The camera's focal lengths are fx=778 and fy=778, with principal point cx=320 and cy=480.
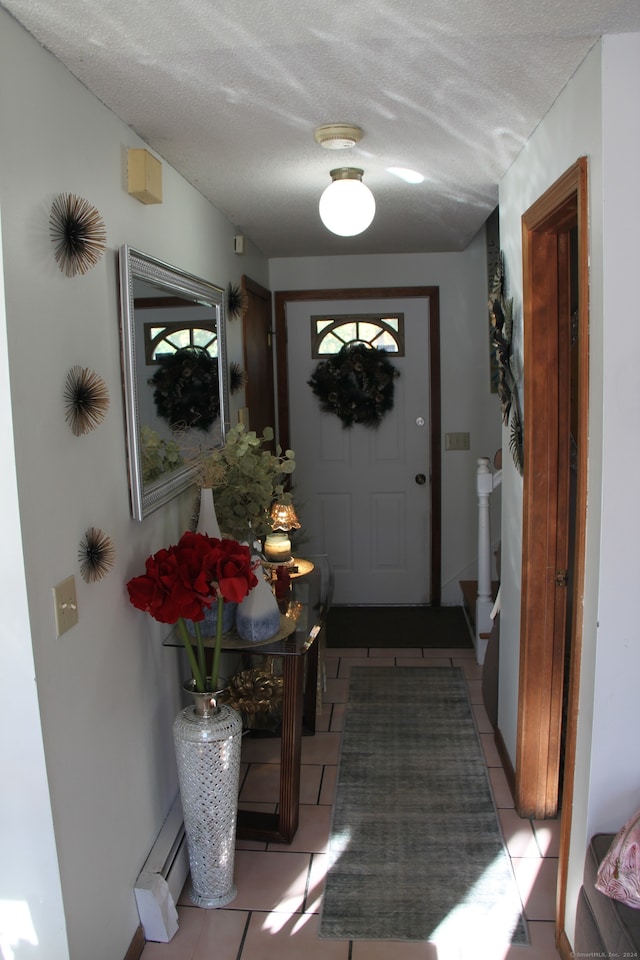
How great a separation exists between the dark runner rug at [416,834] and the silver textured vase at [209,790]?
1.11 ft

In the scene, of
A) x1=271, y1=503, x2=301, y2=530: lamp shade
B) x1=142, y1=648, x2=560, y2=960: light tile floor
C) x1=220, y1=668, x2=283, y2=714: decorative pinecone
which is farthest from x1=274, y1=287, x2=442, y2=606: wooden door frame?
x1=220, y1=668, x2=283, y2=714: decorative pinecone

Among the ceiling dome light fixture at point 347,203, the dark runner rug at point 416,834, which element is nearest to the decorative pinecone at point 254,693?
the dark runner rug at point 416,834

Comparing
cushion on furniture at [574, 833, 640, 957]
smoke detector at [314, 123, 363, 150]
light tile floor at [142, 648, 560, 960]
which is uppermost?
smoke detector at [314, 123, 363, 150]

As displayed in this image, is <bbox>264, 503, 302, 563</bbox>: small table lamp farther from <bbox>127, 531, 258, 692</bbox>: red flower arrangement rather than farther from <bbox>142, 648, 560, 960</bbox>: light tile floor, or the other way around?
<bbox>127, 531, 258, 692</bbox>: red flower arrangement

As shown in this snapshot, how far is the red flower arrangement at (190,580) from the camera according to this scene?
199 cm

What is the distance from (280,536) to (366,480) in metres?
1.69

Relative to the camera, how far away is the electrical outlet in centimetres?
164

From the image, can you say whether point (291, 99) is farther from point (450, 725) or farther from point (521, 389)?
point (450, 725)

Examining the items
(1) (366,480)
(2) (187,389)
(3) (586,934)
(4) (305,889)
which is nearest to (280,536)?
(2) (187,389)

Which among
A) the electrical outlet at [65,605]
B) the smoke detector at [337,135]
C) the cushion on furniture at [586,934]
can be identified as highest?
the smoke detector at [337,135]

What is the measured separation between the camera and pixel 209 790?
2205 millimetres

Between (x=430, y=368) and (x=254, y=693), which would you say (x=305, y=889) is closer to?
(x=254, y=693)

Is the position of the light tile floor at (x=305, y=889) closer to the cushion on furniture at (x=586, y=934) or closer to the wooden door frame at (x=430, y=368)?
the cushion on furniture at (x=586, y=934)

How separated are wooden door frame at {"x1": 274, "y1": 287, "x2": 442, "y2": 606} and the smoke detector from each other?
237 centimetres
